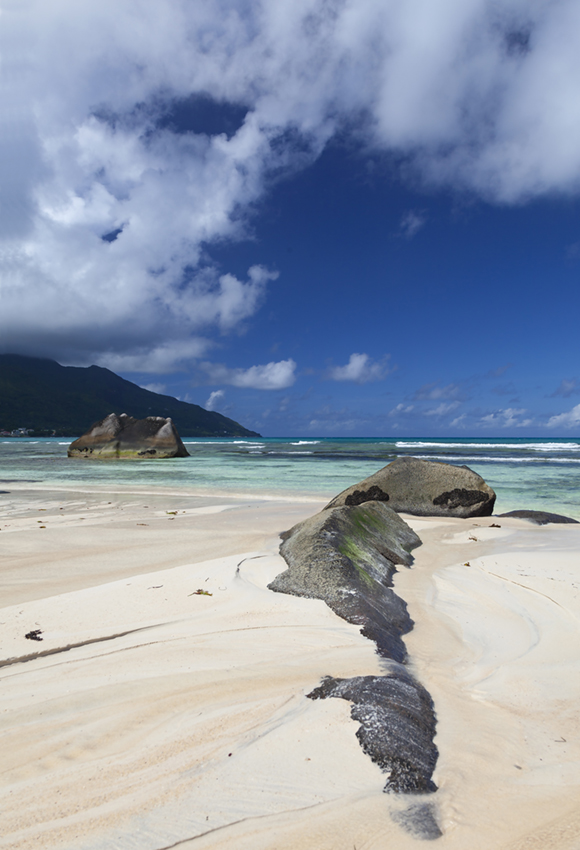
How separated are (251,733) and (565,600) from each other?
3438 millimetres

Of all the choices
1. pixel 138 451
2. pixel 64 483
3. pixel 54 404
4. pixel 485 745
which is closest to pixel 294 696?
pixel 485 745

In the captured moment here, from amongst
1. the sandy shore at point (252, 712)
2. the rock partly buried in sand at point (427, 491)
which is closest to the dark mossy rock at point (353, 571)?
the sandy shore at point (252, 712)

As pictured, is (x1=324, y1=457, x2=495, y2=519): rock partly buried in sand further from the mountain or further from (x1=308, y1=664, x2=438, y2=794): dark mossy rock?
the mountain

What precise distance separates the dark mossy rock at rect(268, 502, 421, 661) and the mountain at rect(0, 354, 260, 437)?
116451 millimetres

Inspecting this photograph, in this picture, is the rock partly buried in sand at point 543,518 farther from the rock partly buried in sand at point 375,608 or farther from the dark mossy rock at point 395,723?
the dark mossy rock at point 395,723

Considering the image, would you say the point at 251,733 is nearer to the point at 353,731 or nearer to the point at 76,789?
the point at 353,731

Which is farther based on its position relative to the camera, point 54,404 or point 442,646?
point 54,404

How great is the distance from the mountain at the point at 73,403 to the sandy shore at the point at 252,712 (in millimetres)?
117132

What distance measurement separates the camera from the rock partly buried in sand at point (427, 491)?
8.87m

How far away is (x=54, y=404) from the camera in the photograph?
461 ft

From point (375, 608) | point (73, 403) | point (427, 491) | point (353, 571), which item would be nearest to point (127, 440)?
point (427, 491)

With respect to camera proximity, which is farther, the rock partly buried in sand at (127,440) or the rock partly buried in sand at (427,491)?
the rock partly buried in sand at (127,440)

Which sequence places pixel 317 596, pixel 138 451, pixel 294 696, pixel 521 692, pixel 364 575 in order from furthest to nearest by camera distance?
1. pixel 138 451
2. pixel 364 575
3. pixel 317 596
4. pixel 521 692
5. pixel 294 696

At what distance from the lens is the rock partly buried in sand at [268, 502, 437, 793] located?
1793 millimetres
